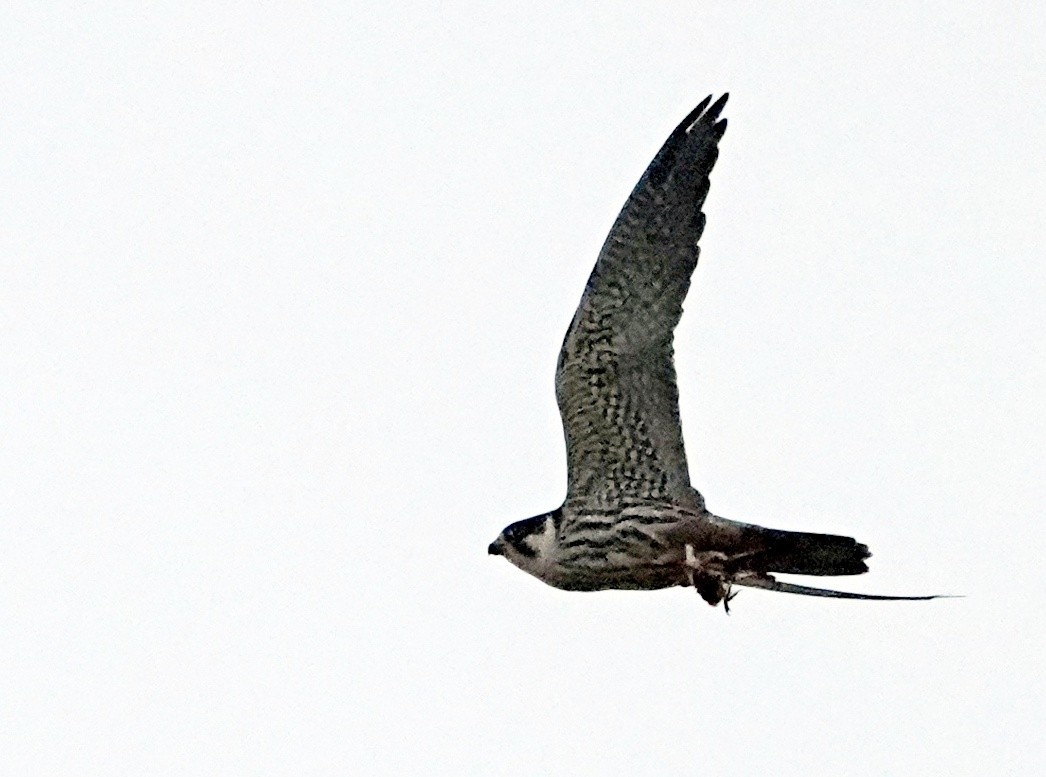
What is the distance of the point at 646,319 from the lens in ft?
30.6

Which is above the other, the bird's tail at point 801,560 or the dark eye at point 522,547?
the dark eye at point 522,547

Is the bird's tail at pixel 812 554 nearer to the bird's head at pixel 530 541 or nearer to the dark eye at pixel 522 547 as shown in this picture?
the bird's head at pixel 530 541

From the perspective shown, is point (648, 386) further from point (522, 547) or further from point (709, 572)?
point (522, 547)

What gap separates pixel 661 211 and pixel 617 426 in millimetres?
1282

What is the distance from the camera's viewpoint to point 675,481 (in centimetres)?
945

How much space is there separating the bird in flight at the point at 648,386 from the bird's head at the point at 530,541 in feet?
0.84

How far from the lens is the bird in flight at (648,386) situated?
933 centimetres

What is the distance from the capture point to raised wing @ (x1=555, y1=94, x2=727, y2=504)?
9.34 m

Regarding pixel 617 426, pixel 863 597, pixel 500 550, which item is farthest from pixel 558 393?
pixel 863 597

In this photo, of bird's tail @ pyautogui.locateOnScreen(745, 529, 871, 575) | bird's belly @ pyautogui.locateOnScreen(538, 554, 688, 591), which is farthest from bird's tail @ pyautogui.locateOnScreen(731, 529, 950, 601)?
bird's belly @ pyautogui.locateOnScreen(538, 554, 688, 591)

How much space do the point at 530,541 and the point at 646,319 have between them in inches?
61.4

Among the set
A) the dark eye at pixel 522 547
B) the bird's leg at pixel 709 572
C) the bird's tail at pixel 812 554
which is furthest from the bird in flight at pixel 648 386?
the dark eye at pixel 522 547

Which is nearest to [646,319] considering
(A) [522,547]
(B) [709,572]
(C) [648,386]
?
(C) [648,386]

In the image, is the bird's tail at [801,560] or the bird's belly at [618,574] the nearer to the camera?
the bird's tail at [801,560]
